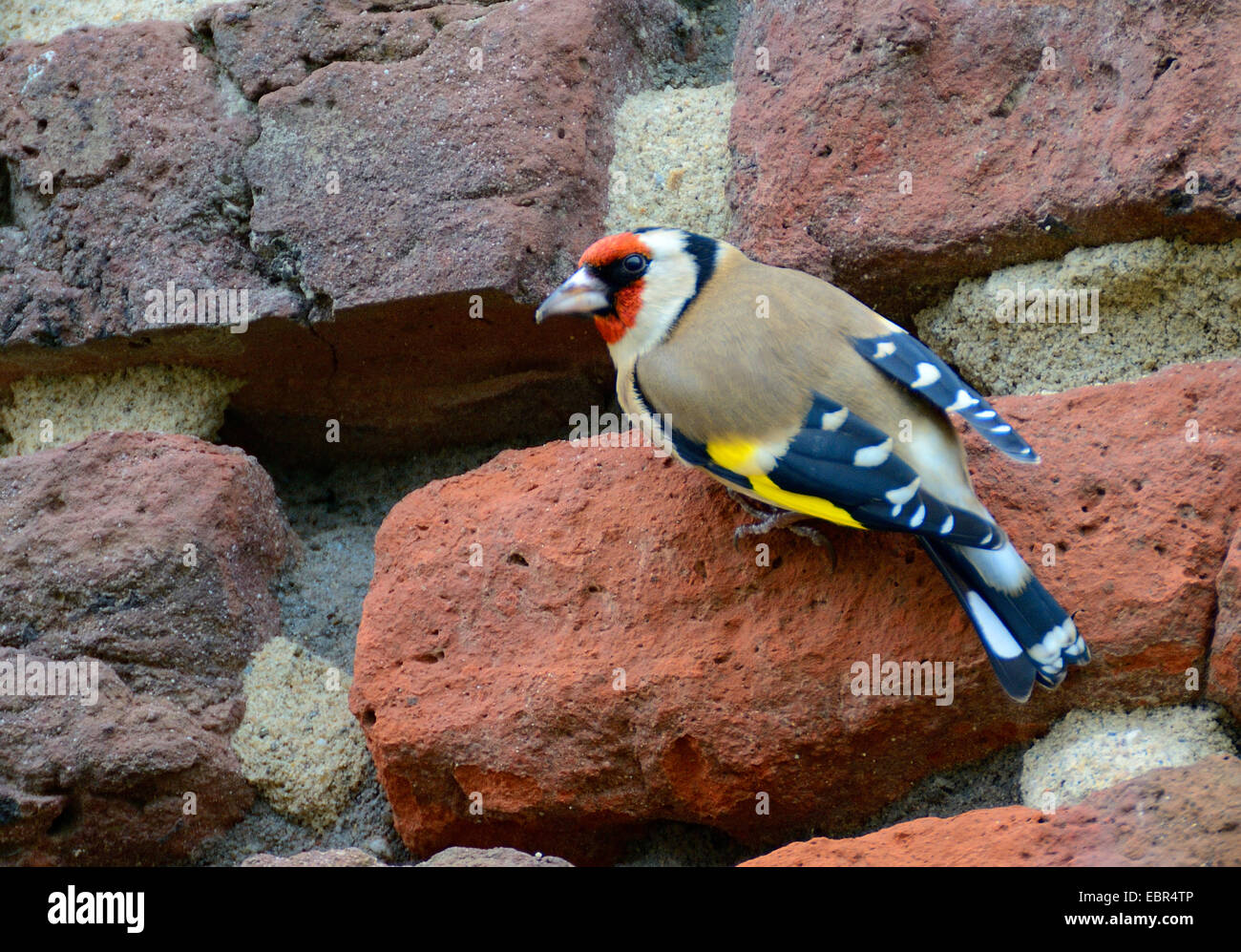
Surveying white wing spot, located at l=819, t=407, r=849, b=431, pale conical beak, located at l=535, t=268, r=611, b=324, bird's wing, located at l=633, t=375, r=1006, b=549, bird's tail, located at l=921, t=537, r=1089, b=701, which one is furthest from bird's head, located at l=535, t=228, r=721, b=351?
bird's tail, located at l=921, t=537, r=1089, b=701

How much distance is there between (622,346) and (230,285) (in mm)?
713

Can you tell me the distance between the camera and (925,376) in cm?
183

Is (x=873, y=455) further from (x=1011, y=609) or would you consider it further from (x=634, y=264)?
(x=634, y=264)

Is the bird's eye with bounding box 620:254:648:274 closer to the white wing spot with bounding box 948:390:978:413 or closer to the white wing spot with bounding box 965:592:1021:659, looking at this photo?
the white wing spot with bounding box 948:390:978:413

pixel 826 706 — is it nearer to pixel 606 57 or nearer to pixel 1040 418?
pixel 1040 418

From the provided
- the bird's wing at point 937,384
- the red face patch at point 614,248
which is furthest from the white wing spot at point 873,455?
the red face patch at point 614,248

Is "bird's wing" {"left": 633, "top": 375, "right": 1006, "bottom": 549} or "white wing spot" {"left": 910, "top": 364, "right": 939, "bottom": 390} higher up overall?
"white wing spot" {"left": 910, "top": 364, "right": 939, "bottom": 390}

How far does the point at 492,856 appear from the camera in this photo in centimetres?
161

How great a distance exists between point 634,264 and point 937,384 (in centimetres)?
56

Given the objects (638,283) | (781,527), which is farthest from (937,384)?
(638,283)

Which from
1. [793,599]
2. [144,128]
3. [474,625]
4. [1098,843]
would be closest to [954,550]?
[793,599]

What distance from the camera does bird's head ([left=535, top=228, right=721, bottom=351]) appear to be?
211 cm

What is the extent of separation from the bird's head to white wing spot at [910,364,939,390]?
0.43 metres

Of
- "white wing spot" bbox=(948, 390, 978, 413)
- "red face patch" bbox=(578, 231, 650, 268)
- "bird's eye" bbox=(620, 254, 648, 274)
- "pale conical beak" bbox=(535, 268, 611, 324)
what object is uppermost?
"red face patch" bbox=(578, 231, 650, 268)
